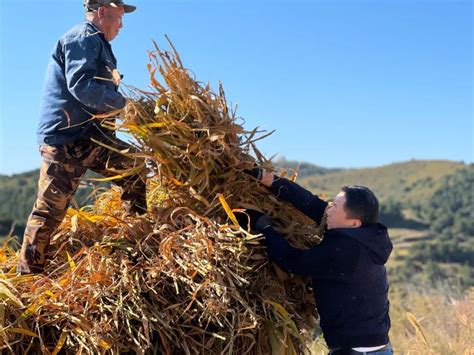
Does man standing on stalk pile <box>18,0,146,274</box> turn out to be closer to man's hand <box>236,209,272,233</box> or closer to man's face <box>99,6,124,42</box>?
man's face <box>99,6,124,42</box>

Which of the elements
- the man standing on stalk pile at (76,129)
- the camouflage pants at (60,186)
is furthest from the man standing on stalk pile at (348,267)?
the man standing on stalk pile at (76,129)

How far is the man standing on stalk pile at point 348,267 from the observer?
3.09 meters

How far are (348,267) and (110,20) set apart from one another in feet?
6.85

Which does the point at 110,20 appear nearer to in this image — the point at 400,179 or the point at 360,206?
the point at 360,206

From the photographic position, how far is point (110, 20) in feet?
12.0

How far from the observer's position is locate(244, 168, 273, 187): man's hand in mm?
3332

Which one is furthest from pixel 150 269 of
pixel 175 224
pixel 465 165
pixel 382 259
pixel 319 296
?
pixel 465 165

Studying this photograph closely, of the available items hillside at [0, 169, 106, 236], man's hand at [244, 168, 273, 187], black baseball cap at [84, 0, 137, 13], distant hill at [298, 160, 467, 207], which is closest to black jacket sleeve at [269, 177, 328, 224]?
man's hand at [244, 168, 273, 187]

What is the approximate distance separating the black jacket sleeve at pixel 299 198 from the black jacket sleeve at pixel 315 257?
0.38 meters

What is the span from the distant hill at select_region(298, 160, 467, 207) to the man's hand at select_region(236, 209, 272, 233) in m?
63.8

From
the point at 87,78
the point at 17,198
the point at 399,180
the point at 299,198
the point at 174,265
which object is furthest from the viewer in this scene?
the point at 399,180

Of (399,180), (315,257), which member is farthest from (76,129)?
(399,180)

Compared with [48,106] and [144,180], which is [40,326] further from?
[48,106]

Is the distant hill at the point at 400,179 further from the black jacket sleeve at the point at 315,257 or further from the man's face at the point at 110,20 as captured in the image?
the black jacket sleeve at the point at 315,257
